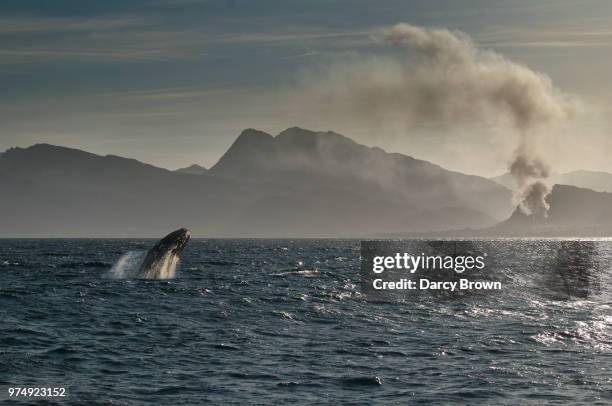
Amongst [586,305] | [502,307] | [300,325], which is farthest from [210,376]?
[586,305]

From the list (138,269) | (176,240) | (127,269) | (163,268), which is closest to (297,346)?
(176,240)

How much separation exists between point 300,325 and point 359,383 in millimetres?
12777

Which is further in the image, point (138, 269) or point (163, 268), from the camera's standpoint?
point (138, 269)

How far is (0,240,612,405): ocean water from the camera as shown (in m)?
25.3

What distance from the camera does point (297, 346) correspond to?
32.9 meters

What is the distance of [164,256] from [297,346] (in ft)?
84.0

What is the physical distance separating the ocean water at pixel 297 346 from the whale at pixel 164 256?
240 centimetres

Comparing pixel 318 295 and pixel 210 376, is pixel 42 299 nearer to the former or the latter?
pixel 318 295

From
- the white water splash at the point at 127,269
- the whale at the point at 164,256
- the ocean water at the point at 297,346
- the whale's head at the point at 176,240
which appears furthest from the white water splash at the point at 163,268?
the whale's head at the point at 176,240

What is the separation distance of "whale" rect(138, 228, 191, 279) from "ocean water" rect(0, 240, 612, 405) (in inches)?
94.7

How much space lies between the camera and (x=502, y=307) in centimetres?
4928

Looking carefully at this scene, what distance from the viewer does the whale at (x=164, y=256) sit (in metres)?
51.5

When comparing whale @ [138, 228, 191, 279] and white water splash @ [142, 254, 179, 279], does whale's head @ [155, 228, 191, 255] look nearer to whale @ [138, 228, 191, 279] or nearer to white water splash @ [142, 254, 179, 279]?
whale @ [138, 228, 191, 279]

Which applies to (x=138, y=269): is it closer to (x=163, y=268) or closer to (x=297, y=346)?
(x=163, y=268)
